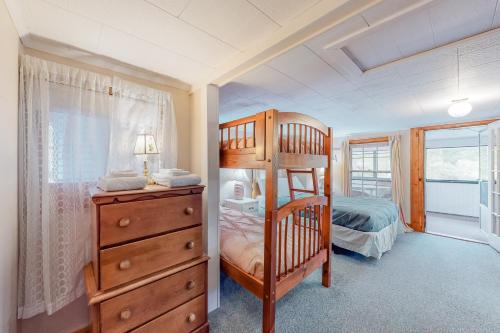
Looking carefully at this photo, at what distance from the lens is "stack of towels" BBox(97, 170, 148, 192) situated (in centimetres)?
123

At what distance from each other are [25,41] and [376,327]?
3.35m

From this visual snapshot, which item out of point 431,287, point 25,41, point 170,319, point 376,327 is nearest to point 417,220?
point 431,287

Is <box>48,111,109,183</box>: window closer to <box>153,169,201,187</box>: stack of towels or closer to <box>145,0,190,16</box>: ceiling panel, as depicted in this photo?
<box>153,169,201,187</box>: stack of towels

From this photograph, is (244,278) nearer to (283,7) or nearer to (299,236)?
(299,236)

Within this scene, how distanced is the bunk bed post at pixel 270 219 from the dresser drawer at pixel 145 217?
553 mm

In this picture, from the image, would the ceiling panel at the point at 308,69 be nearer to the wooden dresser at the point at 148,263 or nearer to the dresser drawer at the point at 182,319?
the wooden dresser at the point at 148,263

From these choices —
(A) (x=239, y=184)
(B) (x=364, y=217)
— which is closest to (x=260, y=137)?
(B) (x=364, y=217)

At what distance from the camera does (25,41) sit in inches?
51.0

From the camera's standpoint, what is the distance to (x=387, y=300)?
208cm

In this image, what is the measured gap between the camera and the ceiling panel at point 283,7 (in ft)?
3.42

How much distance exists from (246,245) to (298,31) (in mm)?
1767

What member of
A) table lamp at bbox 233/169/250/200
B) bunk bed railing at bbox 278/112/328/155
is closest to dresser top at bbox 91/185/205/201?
bunk bed railing at bbox 278/112/328/155

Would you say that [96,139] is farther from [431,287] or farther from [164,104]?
[431,287]

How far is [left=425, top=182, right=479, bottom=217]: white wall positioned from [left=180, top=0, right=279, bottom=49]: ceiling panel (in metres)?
6.43
